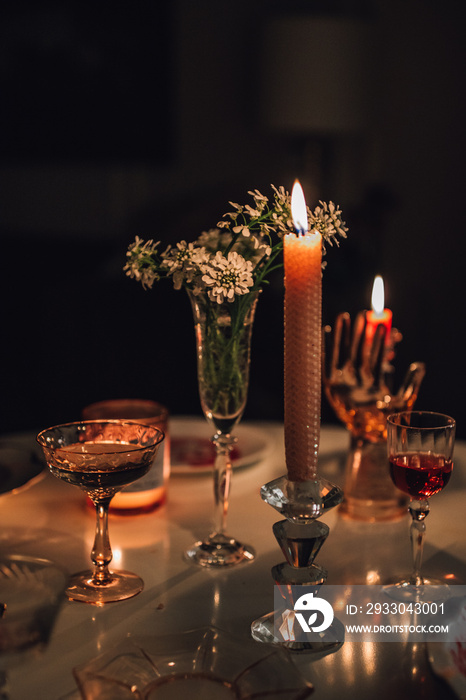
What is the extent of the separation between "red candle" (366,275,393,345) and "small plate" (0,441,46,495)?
57 cm

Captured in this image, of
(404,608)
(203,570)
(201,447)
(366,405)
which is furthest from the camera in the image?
(201,447)

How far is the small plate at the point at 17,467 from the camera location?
1.17 metres

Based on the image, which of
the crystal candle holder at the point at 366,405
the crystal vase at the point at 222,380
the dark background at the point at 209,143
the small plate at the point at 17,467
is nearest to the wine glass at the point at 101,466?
the crystal vase at the point at 222,380

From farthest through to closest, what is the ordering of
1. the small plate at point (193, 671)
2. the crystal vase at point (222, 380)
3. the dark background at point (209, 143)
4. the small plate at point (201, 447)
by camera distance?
the dark background at point (209, 143)
the small plate at point (201, 447)
the crystal vase at point (222, 380)
the small plate at point (193, 671)

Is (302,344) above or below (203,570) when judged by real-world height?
above

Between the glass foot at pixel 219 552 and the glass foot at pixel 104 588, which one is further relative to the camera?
the glass foot at pixel 219 552

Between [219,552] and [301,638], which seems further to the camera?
[219,552]

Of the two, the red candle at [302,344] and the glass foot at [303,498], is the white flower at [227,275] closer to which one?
the red candle at [302,344]

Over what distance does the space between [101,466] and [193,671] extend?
0.88 feet

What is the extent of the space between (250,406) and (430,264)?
1.81m

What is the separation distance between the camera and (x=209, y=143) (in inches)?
164

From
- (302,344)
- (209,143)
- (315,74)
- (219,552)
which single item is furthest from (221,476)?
(209,143)

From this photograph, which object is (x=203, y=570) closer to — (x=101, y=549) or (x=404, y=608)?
(x=101, y=549)

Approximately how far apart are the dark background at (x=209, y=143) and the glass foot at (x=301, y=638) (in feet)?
9.55
